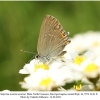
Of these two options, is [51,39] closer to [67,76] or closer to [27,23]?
[67,76]

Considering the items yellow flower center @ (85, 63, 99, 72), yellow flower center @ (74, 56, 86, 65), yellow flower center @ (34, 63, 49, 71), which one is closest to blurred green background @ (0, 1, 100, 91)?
yellow flower center @ (34, 63, 49, 71)

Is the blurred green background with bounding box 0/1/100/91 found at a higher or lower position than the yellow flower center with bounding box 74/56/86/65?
higher

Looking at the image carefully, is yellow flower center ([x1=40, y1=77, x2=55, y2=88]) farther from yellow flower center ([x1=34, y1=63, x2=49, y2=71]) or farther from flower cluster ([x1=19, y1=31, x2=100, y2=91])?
yellow flower center ([x1=34, y1=63, x2=49, y2=71])

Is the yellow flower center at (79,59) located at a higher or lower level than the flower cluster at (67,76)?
higher

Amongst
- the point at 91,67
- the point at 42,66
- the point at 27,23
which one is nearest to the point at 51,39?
the point at 42,66

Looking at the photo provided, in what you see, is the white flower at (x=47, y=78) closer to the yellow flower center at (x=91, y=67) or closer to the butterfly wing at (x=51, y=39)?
the yellow flower center at (x=91, y=67)

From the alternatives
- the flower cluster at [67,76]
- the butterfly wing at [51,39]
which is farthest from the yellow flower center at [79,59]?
the butterfly wing at [51,39]
